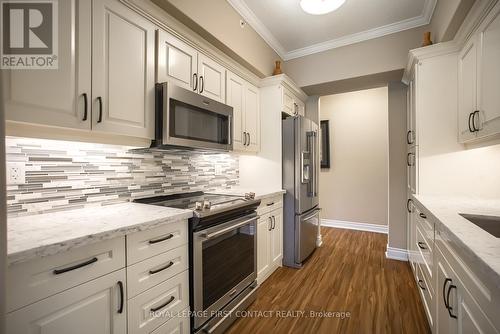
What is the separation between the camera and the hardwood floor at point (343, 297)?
1.69m

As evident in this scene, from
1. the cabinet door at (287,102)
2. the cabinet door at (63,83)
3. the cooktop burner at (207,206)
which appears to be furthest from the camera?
the cabinet door at (287,102)

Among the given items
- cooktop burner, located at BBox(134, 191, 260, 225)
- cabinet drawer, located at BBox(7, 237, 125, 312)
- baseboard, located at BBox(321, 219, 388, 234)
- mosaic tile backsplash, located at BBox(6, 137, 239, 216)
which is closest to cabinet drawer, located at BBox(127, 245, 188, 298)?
cabinet drawer, located at BBox(7, 237, 125, 312)

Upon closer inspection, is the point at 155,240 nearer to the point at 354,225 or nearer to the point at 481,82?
the point at 481,82

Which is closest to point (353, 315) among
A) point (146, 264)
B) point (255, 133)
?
point (146, 264)

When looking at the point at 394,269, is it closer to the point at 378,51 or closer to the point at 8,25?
the point at 378,51

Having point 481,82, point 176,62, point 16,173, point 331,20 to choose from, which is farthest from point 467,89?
point 16,173

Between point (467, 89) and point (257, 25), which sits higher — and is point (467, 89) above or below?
below

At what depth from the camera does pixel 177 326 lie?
50.7 inches

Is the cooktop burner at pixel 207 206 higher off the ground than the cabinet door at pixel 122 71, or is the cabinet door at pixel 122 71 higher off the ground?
the cabinet door at pixel 122 71

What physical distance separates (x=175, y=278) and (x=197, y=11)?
1.94 metres

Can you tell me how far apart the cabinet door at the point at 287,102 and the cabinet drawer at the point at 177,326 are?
225cm

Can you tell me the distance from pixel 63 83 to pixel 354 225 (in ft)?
15.2

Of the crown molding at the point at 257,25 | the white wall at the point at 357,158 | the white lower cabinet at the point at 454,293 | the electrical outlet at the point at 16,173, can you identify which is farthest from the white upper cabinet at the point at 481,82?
the electrical outlet at the point at 16,173

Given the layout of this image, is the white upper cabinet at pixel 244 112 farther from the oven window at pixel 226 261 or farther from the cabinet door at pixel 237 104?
the oven window at pixel 226 261
